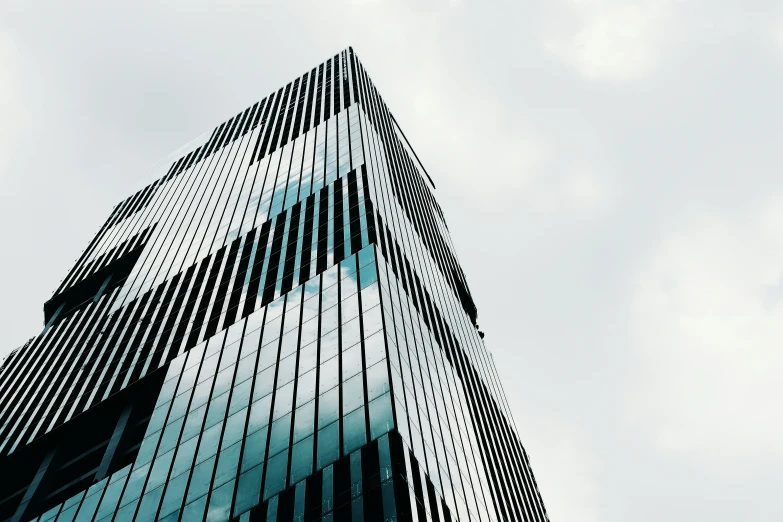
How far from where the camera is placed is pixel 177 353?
180ft

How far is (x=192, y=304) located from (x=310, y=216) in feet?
45.5

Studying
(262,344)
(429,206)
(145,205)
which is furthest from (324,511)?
(145,205)

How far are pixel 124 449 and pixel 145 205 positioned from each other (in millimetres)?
60988

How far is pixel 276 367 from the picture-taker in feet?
145

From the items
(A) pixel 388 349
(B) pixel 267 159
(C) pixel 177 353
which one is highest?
(B) pixel 267 159

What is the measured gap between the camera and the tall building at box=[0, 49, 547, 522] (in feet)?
115

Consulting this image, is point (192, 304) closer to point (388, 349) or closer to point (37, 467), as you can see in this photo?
point (37, 467)

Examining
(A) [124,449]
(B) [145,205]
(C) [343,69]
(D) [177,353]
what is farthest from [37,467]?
(C) [343,69]

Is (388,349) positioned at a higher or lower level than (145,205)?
lower

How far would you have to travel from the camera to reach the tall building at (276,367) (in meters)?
35.1

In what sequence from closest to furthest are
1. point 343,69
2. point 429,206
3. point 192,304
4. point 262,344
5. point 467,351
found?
point 262,344 → point 192,304 → point 467,351 → point 429,206 → point 343,69

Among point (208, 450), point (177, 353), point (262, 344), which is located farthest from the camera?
point (177, 353)

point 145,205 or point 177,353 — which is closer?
point 177,353

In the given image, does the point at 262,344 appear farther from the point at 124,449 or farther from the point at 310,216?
the point at 310,216
